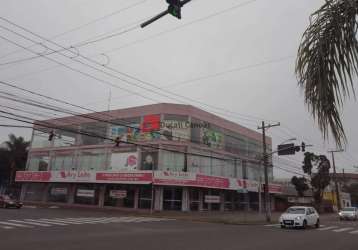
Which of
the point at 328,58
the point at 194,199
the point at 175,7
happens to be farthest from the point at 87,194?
the point at 328,58

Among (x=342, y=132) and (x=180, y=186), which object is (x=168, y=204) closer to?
(x=180, y=186)

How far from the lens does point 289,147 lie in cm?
2938

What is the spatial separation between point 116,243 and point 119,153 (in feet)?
96.0

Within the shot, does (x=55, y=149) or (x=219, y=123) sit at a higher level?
(x=219, y=123)

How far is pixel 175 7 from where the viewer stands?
298 inches

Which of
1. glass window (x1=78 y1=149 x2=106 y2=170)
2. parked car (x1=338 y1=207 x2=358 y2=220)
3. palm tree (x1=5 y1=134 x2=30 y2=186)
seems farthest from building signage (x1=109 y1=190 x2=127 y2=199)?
palm tree (x1=5 y1=134 x2=30 y2=186)

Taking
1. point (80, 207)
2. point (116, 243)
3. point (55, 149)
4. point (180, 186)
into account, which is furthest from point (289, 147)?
point (55, 149)

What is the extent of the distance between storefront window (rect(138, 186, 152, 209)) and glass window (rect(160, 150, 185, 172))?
299 cm

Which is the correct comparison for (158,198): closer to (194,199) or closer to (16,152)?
(194,199)

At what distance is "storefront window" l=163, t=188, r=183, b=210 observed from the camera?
1457 inches

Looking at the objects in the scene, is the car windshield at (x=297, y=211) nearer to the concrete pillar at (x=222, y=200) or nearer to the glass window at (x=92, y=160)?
the concrete pillar at (x=222, y=200)

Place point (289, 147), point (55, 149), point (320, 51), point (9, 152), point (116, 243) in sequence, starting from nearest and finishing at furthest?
1. point (320, 51)
2. point (116, 243)
3. point (289, 147)
4. point (55, 149)
5. point (9, 152)

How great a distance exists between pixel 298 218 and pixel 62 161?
35.0 m

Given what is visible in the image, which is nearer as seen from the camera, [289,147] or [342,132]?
[342,132]
